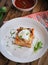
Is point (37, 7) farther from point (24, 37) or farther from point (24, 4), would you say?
point (24, 37)

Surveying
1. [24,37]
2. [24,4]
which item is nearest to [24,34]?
[24,37]

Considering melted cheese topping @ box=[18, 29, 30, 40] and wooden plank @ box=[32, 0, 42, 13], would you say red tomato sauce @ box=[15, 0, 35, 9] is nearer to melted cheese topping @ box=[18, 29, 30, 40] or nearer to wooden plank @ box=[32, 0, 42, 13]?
wooden plank @ box=[32, 0, 42, 13]

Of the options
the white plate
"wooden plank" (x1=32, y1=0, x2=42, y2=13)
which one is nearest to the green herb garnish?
the white plate

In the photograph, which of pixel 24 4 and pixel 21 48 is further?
pixel 24 4

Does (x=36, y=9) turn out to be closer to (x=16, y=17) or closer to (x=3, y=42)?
(x=16, y=17)

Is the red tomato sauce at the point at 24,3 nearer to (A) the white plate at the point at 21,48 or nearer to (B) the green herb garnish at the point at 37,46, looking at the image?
(A) the white plate at the point at 21,48
